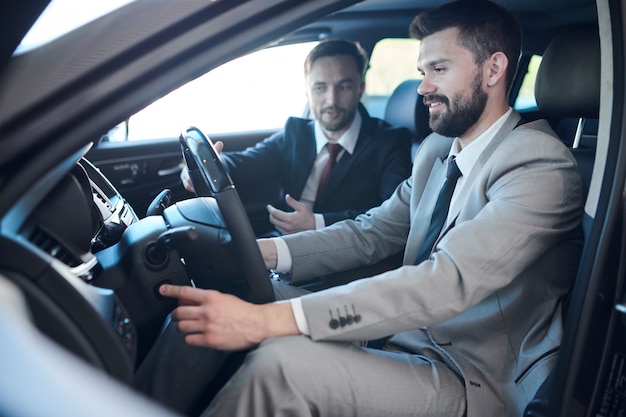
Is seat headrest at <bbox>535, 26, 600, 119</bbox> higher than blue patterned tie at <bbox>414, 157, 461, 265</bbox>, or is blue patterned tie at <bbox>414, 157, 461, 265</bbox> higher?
seat headrest at <bbox>535, 26, 600, 119</bbox>

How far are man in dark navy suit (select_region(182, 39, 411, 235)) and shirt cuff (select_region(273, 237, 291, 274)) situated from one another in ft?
2.45

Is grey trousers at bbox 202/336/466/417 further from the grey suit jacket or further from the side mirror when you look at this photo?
the side mirror

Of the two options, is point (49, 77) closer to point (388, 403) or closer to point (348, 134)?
point (388, 403)

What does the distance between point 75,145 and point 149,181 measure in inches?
84.8

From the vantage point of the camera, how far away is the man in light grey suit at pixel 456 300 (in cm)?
120

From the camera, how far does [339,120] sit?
281 cm

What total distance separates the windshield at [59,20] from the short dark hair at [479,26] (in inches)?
40.2

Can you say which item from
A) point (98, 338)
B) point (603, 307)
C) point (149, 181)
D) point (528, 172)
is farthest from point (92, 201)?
point (149, 181)

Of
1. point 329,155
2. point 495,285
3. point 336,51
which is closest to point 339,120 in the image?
point 329,155

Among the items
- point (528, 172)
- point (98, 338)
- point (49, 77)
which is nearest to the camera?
point (49, 77)

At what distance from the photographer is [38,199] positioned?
92 centimetres

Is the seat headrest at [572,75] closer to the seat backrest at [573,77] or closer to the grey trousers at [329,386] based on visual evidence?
the seat backrest at [573,77]

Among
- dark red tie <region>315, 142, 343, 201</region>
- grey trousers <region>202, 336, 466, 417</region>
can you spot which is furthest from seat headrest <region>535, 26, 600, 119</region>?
dark red tie <region>315, 142, 343, 201</region>

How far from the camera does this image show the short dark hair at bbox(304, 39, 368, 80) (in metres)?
2.85
